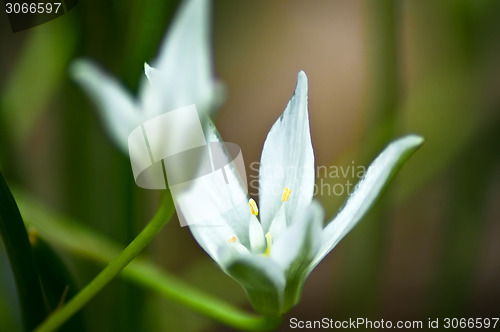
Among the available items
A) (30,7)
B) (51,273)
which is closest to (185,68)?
(51,273)

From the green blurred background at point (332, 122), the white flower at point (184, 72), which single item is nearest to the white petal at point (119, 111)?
the white flower at point (184, 72)

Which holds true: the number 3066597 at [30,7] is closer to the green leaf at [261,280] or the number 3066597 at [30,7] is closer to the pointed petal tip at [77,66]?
the pointed petal tip at [77,66]

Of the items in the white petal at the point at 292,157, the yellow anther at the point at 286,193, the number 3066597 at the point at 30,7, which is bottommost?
the yellow anther at the point at 286,193

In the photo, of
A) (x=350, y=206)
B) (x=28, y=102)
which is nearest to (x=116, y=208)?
(x=28, y=102)

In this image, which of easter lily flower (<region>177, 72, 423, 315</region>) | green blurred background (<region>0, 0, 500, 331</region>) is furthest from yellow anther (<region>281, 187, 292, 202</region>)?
green blurred background (<region>0, 0, 500, 331</region>)

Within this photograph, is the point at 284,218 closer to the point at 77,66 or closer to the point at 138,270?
the point at 138,270

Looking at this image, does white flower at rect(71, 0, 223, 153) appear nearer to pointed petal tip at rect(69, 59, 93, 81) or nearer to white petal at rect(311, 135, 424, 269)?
white petal at rect(311, 135, 424, 269)
